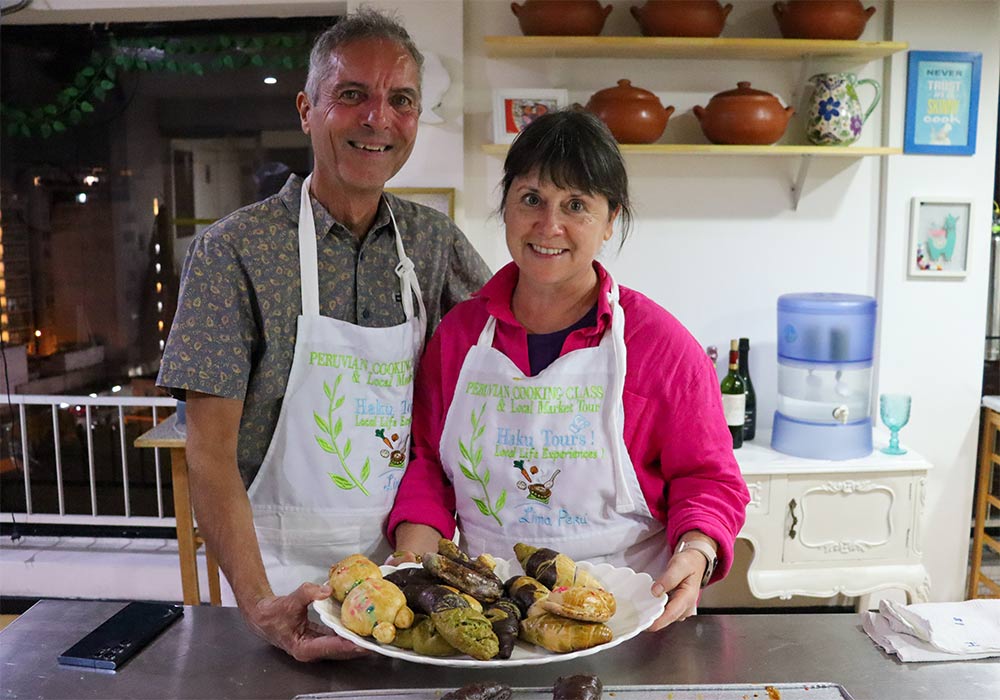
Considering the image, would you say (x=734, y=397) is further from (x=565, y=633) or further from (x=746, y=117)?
(x=565, y=633)

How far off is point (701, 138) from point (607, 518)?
1.97 meters

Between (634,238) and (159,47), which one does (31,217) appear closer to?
(159,47)

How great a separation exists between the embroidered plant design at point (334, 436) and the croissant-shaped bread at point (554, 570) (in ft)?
1.27

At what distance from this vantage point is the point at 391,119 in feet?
4.70

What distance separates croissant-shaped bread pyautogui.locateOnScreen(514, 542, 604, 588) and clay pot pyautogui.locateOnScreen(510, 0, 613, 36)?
203 cm

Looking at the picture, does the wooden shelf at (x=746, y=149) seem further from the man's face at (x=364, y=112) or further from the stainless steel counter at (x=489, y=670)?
the stainless steel counter at (x=489, y=670)

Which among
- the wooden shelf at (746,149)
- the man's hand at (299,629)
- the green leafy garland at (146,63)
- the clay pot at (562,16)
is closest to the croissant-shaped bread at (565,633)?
the man's hand at (299,629)

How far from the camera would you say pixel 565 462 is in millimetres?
1396

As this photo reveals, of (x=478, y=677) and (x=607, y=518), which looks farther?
(x=607, y=518)

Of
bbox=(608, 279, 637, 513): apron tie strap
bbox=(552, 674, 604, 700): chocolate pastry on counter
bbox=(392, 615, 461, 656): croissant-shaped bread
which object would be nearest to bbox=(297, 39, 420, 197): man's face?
bbox=(608, 279, 637, 513): apron tie strap

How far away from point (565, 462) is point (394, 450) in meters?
0.31

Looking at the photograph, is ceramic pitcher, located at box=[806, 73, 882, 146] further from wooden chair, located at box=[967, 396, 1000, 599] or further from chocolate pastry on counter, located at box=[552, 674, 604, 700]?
chocolate pastry on counter, located at box=[552, 674, 604, 700]

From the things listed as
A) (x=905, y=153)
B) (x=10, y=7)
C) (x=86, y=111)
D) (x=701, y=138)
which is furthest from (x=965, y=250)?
(x=10, y=7)

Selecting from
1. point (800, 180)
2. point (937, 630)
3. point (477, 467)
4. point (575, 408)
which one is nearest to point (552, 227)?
point (575, 408)
